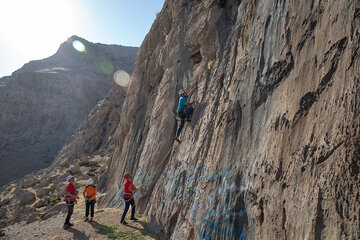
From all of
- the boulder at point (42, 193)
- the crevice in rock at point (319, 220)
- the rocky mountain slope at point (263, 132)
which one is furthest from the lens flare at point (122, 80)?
the crevice in rock at point (319, 220)

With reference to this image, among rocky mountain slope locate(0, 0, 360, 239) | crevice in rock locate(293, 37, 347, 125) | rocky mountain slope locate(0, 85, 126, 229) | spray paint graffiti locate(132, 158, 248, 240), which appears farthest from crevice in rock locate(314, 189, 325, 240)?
rocky mountain slope locate(0, 85, 126, 229)

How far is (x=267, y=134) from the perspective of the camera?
5.48m

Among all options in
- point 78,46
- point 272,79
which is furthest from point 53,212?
point 78,46

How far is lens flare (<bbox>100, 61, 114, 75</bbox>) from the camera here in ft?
287

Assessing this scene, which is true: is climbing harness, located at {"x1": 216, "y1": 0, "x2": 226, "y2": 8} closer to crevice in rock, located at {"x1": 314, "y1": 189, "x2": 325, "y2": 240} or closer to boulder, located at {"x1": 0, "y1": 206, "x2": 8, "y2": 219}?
crevice in rock, located at {"x1": 314, "y1": 189, "x2": 325, "y2": 240}

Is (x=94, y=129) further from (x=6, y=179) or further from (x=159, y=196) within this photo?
(x=159, y=196)

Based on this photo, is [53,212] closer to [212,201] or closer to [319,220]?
[212,201]

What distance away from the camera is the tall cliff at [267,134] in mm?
3729

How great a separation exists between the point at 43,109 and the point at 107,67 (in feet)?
93.2

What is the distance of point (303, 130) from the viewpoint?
452cm

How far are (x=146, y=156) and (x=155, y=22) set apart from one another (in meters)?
12.0

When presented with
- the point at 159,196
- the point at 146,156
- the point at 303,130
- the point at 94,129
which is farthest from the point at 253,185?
the point at 94,129

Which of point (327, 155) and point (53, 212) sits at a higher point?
point (327, 155)

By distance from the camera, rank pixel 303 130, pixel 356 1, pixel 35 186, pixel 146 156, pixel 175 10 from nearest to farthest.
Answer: pixel 356 1 < pixel 303 130 < pixel 146 156 < pixel 175 10 < pixel 35 186
